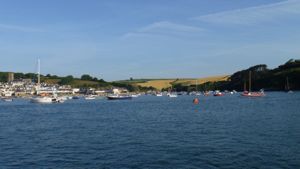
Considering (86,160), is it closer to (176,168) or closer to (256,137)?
(176,168)

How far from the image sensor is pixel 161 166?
3012 centimetres

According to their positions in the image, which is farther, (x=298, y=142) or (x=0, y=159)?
(x=298, y=142)

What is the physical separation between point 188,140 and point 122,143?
21.3 feet

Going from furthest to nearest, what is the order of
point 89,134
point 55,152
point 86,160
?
point 89,134, point 55,152, point 86,160

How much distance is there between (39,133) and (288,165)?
3218cm

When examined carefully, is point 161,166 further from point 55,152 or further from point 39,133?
point 39,133

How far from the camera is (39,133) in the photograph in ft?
171

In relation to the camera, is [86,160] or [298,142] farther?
[298,142]

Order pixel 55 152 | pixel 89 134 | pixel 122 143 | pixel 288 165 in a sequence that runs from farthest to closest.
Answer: pixel 89 134 < pixel 122 143 < pixel 55 152 < pixel 288 165

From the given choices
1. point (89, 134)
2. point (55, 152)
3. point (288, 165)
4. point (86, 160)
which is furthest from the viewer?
point (89, 134)

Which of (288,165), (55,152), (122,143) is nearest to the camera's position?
(288,165)

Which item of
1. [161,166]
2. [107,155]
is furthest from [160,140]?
[161,166]

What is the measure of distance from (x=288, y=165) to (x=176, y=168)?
7575mm

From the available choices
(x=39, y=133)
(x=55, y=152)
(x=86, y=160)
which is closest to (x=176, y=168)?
(x=86, y=160)
